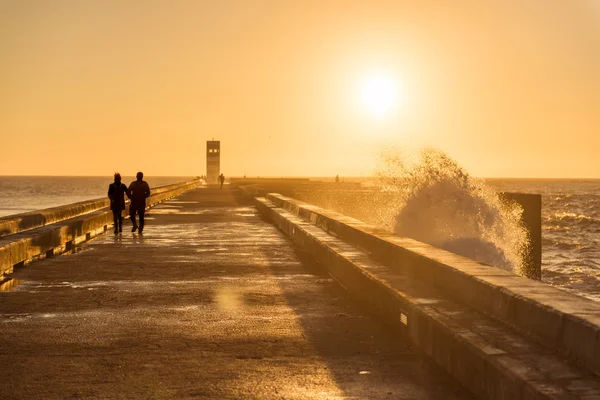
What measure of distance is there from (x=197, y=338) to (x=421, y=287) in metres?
2.80

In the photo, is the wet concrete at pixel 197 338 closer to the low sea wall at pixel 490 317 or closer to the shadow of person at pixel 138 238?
the low sea wall at pixel 490 317

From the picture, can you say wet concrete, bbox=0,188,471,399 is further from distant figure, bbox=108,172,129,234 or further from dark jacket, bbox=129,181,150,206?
dark jacket, bbox=129,181,150,206

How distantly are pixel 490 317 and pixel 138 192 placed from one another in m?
17.8

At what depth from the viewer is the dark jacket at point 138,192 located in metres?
23.7

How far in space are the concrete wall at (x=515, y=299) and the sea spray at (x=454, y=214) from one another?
15451 millimetres

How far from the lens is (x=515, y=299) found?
6.84 m

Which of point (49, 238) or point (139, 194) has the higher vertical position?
point (139, 194)

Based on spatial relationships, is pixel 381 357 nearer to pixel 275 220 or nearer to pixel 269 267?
pixel 269 267

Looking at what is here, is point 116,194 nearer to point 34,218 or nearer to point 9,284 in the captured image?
point 34,218

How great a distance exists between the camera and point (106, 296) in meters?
11.5

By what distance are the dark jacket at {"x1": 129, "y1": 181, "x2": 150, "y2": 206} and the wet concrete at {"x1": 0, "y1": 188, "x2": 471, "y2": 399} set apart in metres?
8.42

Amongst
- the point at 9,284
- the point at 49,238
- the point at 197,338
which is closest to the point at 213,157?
the point at 49,238

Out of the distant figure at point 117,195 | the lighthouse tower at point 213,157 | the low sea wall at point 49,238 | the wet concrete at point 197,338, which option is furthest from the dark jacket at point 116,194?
the lighthouse tower at point 213,157

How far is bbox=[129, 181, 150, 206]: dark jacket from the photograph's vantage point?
933 inches
